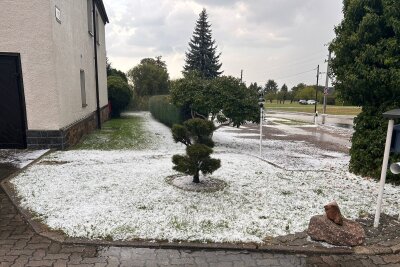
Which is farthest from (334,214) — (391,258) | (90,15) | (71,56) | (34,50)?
(90,15)

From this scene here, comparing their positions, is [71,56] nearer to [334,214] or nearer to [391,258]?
A: [334,214]

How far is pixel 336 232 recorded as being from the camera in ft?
11.5

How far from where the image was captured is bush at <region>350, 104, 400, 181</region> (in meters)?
5.91

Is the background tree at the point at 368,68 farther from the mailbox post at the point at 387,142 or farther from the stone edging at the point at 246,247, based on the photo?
the stone edging at the point at 246,247

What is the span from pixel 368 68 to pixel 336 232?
12.3 ft

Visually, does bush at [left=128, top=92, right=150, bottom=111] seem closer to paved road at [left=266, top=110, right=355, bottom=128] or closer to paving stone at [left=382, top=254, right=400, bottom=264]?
paved road at [left=266, top=110, right=355, bottom=128]

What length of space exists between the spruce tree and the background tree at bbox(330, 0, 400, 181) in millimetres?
26580

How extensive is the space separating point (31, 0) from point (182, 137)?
5425mm

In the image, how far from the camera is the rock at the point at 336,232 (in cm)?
346

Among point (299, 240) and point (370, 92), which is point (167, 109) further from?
point (299, 240)

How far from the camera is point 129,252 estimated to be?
10.7ft

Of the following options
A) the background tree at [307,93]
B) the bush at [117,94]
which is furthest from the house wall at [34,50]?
the background tree at [307,93]

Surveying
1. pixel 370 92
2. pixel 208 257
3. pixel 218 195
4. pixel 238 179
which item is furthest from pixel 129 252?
pixel 370 92

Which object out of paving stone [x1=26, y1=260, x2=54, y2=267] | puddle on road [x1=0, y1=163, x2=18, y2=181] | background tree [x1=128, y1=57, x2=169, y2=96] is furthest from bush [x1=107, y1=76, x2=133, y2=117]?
paving stone [x1=26, y1=260, x2=54, y2=267]
